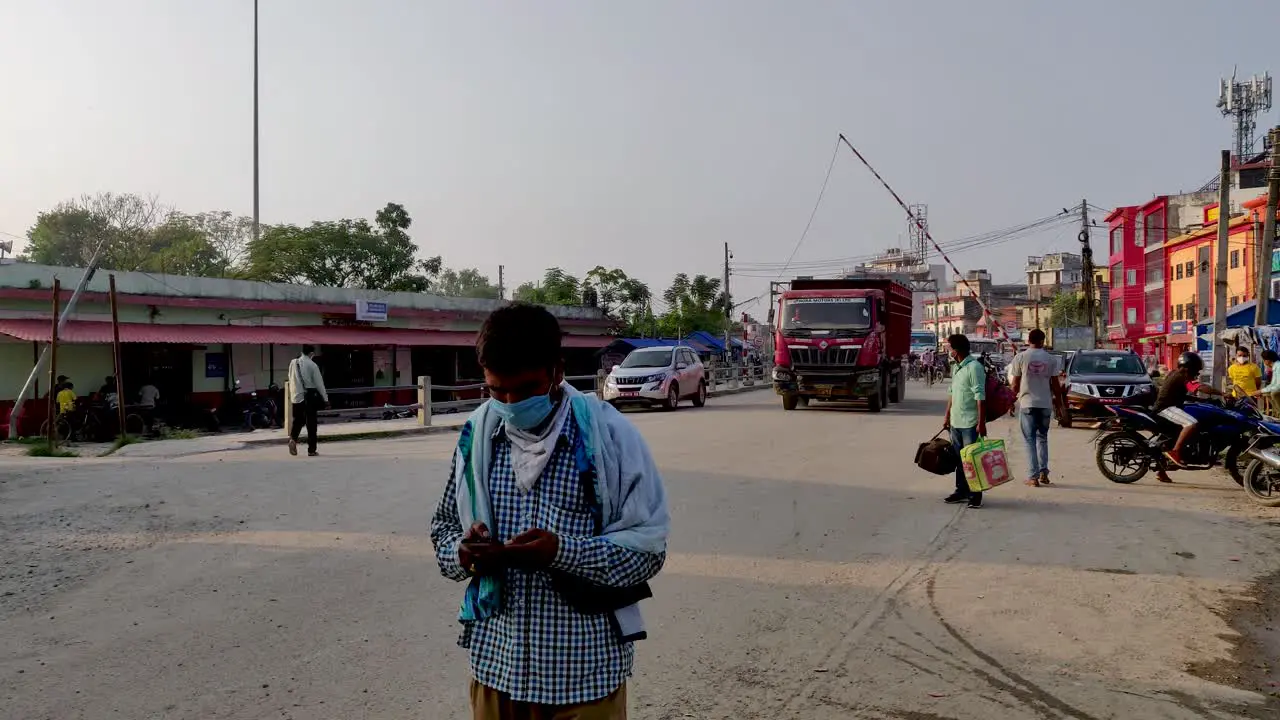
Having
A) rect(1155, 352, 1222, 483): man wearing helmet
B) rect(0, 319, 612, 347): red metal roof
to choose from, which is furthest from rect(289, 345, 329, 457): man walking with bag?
rect(1155, 352, 1222, 483): man wearing helmet

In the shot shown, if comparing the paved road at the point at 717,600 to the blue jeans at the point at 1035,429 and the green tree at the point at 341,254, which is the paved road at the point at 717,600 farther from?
the green tree at the point at 341,254

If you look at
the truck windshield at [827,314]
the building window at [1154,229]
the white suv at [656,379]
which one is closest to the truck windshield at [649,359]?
the white suv at [656,379]

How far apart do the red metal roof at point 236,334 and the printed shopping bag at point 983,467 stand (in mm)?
15778

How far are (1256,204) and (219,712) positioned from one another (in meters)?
51.1

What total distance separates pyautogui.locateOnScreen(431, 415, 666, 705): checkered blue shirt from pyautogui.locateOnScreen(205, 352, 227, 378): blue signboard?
25.5 metres

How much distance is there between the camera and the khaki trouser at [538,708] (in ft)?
7.77

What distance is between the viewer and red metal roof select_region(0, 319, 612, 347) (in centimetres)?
1980

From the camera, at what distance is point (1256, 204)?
145ft

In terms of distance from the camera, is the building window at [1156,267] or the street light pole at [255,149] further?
the building window at [1156,267]

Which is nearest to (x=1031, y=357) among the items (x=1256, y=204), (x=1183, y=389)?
(x=1183, y=389)

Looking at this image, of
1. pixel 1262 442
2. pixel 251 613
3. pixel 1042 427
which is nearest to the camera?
pixel 251 613

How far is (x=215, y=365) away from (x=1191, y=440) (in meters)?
23.2

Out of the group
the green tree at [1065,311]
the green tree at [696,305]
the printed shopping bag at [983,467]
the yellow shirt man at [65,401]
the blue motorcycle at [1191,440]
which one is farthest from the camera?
the green tree at [1065,311]

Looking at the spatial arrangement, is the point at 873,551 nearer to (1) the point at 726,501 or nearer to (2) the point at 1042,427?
(1) the point at 726,501
